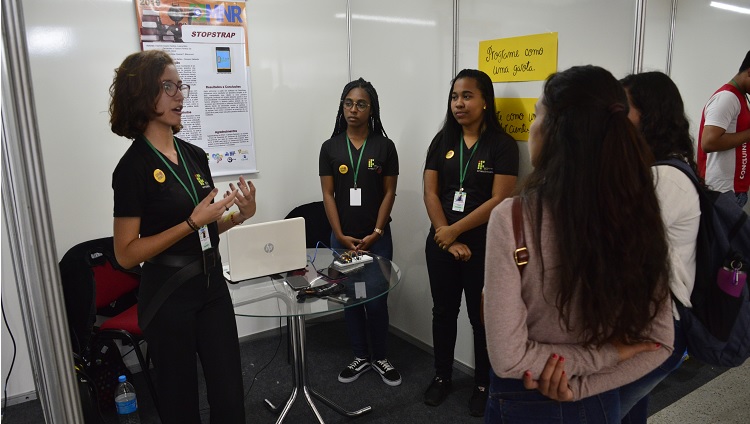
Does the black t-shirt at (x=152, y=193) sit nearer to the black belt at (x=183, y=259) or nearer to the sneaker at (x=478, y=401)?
the black belt at (x=183, y=259)

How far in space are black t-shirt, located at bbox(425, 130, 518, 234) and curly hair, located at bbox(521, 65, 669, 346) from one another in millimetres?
1400

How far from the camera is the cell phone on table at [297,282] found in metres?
2.07

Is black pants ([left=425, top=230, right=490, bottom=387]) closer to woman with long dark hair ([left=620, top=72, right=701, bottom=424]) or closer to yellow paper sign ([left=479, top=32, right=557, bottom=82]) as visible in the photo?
yellow paper sign ([left=479, top=32, right=557, bottom=82])

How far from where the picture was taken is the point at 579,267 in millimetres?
983

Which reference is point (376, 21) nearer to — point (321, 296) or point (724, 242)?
point (321, 296)

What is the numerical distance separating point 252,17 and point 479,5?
4.87 ft

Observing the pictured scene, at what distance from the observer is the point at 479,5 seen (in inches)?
105

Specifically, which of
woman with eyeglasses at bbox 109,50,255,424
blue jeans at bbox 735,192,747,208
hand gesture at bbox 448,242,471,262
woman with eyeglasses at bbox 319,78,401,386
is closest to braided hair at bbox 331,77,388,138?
woman with eyeglasses at bbox 319,78,401,386

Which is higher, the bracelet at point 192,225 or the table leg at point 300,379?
the bracelet at point 192,225

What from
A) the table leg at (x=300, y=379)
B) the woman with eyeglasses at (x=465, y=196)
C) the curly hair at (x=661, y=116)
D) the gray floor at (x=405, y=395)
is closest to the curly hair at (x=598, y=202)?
the curly hair at (x=661, y=116)

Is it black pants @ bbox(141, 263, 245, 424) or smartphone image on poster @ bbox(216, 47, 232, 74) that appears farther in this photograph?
smartphone image on poster @ bbox(216, 47, 232, 74)

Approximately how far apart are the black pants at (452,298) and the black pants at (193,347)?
1.16 meters

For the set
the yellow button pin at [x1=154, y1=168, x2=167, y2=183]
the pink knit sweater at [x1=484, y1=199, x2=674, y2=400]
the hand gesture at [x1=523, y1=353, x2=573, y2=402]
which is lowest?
the hand gesture at [x1=523, y1=353, x2=573, y2=402]

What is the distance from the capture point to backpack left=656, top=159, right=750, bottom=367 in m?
1.33
